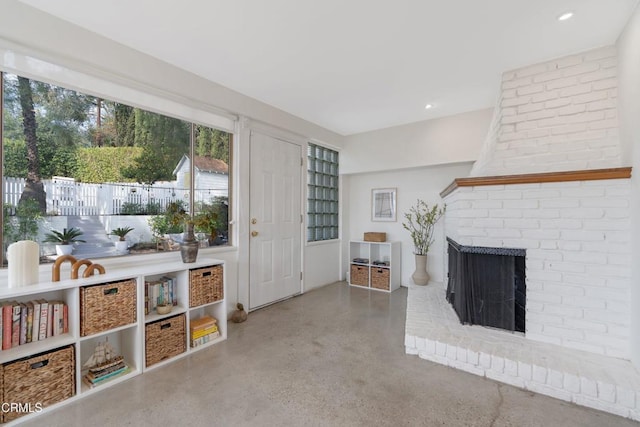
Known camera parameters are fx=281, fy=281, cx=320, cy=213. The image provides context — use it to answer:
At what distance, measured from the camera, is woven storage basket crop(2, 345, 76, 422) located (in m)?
1.50

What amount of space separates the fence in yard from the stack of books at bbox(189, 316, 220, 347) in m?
1.07

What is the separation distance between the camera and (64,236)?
6.60 ft

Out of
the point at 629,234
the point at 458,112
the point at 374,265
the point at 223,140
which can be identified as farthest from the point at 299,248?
the point at 629,234

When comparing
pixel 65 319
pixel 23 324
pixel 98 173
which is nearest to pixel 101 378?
pixel 65 319

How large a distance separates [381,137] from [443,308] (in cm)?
252

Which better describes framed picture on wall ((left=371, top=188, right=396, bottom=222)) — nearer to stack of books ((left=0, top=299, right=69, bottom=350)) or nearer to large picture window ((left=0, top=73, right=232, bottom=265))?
large picture window ((left=0, top=73, right=232, bottom=265))

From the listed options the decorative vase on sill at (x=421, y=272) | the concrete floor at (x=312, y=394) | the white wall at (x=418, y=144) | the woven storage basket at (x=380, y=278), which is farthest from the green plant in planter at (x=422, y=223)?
the concrete floor at (x=312, y=394)

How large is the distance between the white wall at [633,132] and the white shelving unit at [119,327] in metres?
2.96

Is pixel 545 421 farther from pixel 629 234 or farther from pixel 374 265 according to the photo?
pixel 374 265

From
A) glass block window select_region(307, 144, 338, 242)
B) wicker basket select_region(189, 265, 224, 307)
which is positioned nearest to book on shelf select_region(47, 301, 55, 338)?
wicker basket select_region(189, 265, 224, 307)

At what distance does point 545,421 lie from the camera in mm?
1555

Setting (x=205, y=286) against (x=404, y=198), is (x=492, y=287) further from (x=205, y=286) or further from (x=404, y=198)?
(x=205, y=286)

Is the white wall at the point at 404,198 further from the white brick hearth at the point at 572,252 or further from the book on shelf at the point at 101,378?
the book on shelf at the point at 101,378

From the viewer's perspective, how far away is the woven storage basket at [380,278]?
404 centimetres
